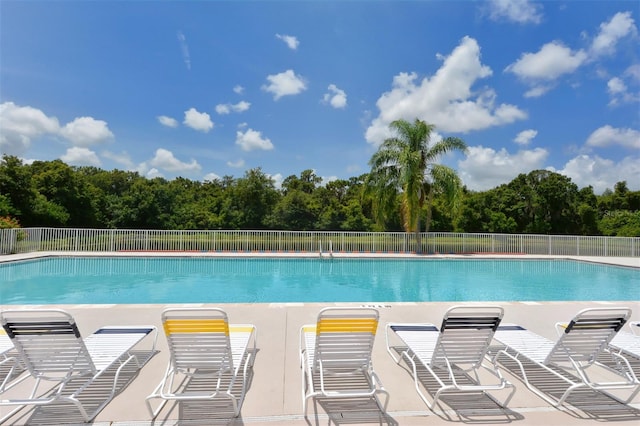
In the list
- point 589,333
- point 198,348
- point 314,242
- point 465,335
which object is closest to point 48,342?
point 198,348

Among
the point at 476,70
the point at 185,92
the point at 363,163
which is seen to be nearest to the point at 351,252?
the point at 363,163

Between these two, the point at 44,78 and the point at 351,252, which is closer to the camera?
the point at 44,78

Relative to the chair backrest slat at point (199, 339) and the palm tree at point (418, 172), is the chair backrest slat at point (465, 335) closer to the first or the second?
the chair backrest slat at point (199, 339)

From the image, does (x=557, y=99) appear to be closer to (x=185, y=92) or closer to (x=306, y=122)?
(x=306, y=122)

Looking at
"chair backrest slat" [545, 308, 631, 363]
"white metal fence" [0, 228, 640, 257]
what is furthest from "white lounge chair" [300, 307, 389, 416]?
"white metal fence" [0, 228, 640, 257]

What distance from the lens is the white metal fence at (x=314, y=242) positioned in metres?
14.8

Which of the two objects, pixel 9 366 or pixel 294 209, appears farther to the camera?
pixel 294 209

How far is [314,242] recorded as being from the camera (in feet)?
52.1

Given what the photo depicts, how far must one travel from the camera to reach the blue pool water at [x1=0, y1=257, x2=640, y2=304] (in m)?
8.41

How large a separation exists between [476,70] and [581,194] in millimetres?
18333

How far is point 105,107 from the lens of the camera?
1897cm

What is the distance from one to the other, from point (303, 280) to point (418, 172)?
8.67 m

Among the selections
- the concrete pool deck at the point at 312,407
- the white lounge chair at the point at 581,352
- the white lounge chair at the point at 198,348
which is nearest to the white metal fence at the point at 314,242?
the concrete pool deck at the point at 312,407

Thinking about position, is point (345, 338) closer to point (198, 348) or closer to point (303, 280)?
point (198, 348)
